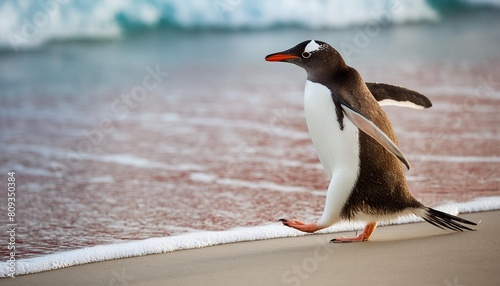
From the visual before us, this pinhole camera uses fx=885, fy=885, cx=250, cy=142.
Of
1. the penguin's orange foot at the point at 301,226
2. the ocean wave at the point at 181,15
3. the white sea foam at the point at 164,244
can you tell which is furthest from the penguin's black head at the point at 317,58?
the ocean wave at the point at 181,15

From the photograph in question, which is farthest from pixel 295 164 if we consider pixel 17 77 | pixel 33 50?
pixel 33 50

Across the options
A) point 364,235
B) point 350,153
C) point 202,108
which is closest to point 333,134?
point 350,153

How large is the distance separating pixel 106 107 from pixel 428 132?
3196 millimetres

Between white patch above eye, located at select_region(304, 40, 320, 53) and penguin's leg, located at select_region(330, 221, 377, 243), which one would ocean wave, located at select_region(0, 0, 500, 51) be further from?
penguin's leg, located at select_region(330, 221, 377, 243)

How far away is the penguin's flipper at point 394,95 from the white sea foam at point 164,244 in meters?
0.40

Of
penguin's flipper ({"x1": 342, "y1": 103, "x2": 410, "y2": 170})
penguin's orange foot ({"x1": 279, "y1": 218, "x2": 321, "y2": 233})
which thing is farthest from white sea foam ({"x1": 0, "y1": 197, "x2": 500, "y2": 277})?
penguin's flipper ({"x1": 342, "y1": 103, "x2": 410, "y2": 170})

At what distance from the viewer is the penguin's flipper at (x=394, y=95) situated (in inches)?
116

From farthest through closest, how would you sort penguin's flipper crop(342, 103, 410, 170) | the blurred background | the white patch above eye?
the blurred background
the white patch above eye
penguin's flipper crop(342, 103, 410, 170)

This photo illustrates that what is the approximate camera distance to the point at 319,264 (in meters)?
2.48

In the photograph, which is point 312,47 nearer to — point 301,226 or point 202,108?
point 301,226

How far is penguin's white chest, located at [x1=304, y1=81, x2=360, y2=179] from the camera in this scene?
2650 millimetres

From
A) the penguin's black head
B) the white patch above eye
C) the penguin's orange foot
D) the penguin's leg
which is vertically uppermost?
the white patch above eye

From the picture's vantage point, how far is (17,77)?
30.5 ft

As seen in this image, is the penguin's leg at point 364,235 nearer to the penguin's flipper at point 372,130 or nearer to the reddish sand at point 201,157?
the penguin's flipper at point 372,130
